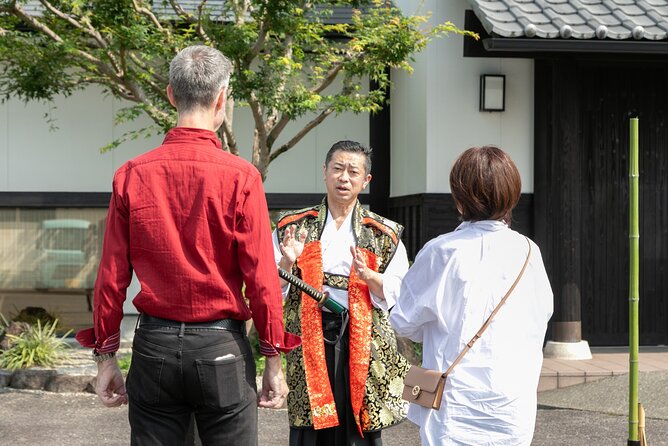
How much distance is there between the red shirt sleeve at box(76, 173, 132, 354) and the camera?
11.0 feet

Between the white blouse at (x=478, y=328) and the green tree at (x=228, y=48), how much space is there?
17.6ft

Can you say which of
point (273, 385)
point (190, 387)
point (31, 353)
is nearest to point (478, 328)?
point (273, 385)

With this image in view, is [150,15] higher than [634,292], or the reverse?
[150,15]

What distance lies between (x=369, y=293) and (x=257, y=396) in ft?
4.93

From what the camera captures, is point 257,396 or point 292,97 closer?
point 257,396

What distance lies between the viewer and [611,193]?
10.6 m

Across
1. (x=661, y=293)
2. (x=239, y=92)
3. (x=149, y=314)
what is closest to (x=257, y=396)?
(x=149, y=314)

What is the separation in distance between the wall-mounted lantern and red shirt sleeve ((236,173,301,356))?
726 cm

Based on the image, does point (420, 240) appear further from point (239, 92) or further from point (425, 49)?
point (239, 92)

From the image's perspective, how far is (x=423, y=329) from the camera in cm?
363

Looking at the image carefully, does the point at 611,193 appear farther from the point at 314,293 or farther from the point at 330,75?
the point at 314,293

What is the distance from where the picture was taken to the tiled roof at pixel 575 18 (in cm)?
907

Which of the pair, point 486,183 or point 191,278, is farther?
point 486,183

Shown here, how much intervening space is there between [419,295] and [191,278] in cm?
82
